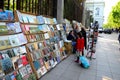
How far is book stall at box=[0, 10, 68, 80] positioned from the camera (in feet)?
17.3

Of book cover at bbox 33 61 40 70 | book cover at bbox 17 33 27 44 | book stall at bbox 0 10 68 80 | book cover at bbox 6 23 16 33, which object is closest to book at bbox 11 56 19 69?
book stall at bbox 0 10 68 80

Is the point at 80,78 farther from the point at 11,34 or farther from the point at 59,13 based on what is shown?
the point at 59,13

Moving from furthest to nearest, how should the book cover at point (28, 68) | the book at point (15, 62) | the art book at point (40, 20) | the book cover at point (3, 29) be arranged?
the art book at point (40, 20), the book cover at point (28, 68), the book at point (15, 62), the book cover at point (3, 29)

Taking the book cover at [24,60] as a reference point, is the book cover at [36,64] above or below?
below

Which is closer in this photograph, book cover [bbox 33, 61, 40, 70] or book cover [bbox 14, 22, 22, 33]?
book cover [bbox 14, 22, 22, 33]

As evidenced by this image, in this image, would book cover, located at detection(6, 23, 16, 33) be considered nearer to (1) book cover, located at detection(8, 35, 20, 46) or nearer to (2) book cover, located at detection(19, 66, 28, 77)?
(1) book cover, located at detection(8, 35, 20, 46)

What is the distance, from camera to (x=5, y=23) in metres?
5.49

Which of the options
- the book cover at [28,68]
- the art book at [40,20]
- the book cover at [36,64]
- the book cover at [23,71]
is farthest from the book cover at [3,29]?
the art book at [40,20]

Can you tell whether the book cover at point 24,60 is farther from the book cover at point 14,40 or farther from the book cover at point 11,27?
the book cover at point 11,27

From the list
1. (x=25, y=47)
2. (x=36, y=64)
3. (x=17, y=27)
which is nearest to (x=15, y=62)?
(x=25, y=47)

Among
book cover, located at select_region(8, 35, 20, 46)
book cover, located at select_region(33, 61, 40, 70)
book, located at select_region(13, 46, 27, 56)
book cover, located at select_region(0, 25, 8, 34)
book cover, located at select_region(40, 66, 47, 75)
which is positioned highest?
book cover, located at select_region(0, 25, 8, 34)

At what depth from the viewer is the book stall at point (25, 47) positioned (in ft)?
17.3

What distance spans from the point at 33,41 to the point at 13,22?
133 cm

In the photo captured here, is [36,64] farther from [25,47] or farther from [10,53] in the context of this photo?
[10,53]
